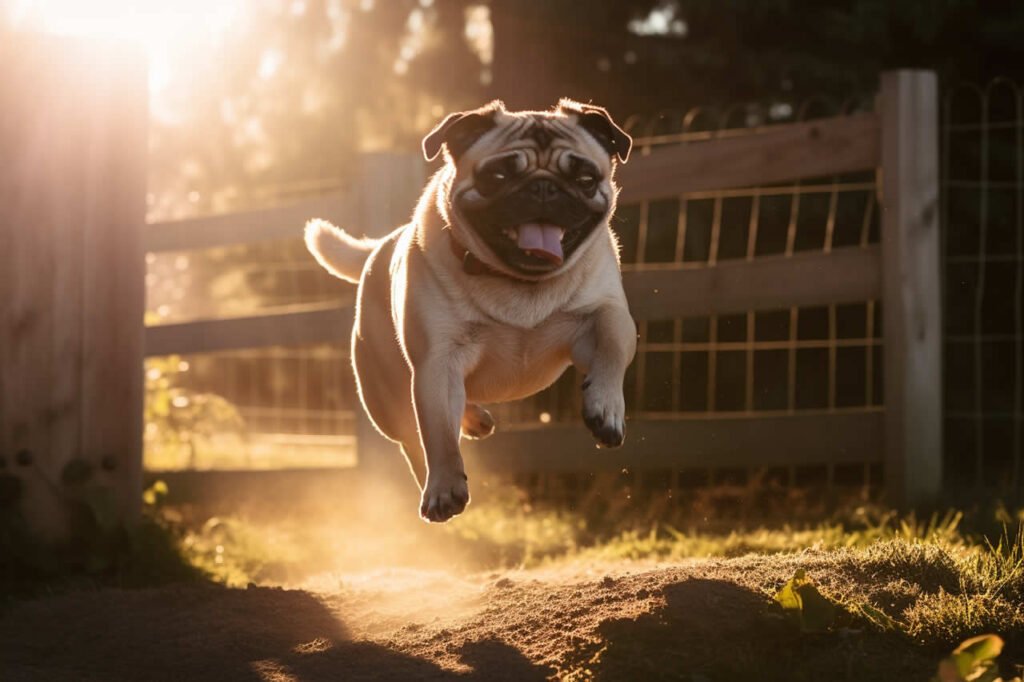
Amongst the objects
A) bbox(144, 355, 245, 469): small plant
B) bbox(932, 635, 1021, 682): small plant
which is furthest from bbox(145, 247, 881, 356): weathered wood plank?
bbox(932, 635, 1021, 682): small plant

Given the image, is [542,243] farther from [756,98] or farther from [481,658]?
[756,98]

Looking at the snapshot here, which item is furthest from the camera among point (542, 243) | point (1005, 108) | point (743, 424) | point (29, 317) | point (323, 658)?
point (1005, 108)

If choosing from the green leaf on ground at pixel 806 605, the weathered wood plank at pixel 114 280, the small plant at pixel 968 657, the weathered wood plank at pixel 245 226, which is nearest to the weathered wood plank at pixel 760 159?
the weathered wood plank at pixel 245 226

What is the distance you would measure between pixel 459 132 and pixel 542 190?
358 millimetres

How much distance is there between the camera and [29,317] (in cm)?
Answer: 547

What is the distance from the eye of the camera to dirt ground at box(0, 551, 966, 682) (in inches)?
126

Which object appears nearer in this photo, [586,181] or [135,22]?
[586,181]

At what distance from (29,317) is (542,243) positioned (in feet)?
9.49

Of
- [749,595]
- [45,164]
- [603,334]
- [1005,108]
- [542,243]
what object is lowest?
[749,595]

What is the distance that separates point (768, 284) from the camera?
632 cm

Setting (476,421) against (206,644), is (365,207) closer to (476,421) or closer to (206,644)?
(476,421)

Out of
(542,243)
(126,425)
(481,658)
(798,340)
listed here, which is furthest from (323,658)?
(798,340)

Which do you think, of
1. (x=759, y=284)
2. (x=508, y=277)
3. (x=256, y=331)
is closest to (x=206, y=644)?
(x=508, y=277)

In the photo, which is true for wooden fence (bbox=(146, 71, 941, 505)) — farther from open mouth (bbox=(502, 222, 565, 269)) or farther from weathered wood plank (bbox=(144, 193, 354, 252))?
open mouth (bbox=(502, 222, 565, 269))
